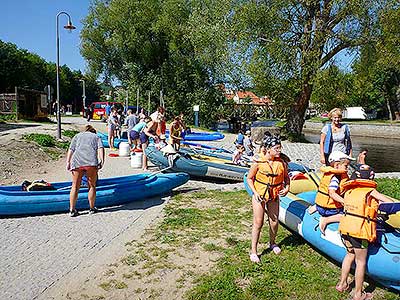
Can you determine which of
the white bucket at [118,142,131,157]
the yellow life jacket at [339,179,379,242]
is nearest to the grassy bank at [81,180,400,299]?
the yellow life jacket at [339,179,379,242]

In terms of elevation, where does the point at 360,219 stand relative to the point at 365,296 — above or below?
above

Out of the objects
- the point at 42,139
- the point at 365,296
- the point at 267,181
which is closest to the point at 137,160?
the point at 42,139

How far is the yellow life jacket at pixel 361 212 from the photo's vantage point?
412 centimetres

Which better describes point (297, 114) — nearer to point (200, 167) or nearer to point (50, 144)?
point (50, 144)

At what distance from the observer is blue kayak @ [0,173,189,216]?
689 centimetres

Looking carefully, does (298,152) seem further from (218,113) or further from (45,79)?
(45,79)

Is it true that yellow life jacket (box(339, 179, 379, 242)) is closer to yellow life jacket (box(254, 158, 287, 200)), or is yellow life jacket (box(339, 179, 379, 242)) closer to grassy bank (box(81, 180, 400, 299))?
grassy bank (box(81, 180, 400, 299))

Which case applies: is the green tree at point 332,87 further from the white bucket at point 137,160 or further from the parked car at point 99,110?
the parked car at point 99,110

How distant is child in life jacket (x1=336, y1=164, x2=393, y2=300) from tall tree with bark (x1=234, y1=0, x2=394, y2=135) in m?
17.8

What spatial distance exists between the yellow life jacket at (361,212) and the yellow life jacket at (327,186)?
0.43 meters

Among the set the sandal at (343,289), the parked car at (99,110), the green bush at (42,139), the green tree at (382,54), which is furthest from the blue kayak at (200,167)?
the parked car at (99,110)

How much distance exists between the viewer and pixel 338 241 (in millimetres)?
4820

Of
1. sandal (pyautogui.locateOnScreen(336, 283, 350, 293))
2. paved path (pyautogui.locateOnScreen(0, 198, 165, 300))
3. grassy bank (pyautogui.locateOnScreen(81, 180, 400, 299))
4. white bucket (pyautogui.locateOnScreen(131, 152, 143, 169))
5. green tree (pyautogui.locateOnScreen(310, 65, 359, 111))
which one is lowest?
paved path (pyautogui.locateOnScreen(0, 198, 165, 300))

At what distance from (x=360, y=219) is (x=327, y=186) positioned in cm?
77
